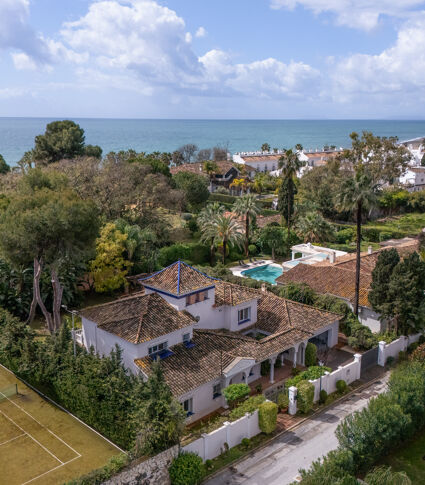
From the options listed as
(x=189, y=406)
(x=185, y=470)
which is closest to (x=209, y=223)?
(x=189, y=406)

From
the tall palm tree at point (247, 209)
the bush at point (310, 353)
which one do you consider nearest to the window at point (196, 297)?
the bush at point (310, 353)

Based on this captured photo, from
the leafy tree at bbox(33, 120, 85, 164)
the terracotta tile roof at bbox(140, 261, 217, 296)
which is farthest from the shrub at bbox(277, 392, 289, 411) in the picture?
the leafy tree at bbox(33, 120, 85, 164)

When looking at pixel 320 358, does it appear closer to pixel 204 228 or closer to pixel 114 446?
pixel 114 446

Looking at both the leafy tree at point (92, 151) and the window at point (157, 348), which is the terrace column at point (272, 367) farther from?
the leafy tree at point (92, 151)

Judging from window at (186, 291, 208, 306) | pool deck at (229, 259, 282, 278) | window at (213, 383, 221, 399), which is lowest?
pool deck at (229, 259, 282, 278)

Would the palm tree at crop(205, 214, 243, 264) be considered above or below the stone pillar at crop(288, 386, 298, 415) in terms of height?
above

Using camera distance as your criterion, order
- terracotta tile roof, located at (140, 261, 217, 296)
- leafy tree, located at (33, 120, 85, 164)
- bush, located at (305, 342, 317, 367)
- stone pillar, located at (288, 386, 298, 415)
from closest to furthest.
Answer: stone pillar, located at (288, 386, 298, 415) → terracotta tile roof, located at (140, 261, 217, 296) → bush, located at (305, 342, 317, 367) → leafy tree, located at (33, 120, 85, 164)

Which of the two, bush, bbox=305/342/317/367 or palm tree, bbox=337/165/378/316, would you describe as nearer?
bush, bbox=305/342/317/367

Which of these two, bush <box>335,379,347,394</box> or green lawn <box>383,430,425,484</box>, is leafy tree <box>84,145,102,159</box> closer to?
bush <box>335,379,347,394</box>
